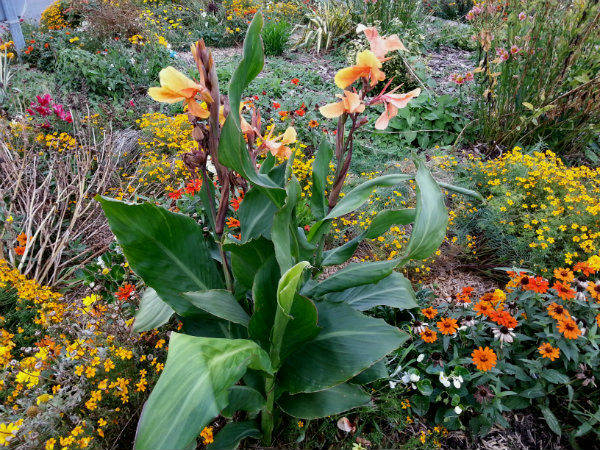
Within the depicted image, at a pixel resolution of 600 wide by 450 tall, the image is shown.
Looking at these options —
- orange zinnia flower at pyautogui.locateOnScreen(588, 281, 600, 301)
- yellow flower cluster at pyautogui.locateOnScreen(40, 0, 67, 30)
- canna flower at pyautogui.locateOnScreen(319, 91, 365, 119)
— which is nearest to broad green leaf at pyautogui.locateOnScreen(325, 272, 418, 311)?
canna flower at pyautogui.locateOnScreen(319, 91, 365, 119)

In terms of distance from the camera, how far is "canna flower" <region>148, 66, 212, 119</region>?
0.85 m

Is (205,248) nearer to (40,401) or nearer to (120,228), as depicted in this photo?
(120,228)

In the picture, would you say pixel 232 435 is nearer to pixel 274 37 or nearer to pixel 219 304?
pixel 219 304

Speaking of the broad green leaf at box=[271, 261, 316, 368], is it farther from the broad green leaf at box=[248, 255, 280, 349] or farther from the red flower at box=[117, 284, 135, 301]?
the red flower at box=[117, 284, 135, 301]

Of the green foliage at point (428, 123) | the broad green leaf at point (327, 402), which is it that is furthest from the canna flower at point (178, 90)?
the green foliage at point (428, 123)

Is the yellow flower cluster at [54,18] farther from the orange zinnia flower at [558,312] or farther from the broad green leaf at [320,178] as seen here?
the orange zinnia flower at [558,312]

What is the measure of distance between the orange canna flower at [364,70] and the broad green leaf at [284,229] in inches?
11.6

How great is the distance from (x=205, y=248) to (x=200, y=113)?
474 mm

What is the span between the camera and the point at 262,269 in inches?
43.6

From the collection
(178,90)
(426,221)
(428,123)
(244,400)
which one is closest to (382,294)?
(426,221)

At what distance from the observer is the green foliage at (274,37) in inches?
220

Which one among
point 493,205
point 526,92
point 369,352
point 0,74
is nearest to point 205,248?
point 369,352

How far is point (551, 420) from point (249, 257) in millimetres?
1382

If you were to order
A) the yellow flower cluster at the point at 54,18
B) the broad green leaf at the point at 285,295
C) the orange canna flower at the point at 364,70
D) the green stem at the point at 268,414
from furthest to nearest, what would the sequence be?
the yellow flower cluster at the point at 54,18 → the green stem at the point at 268,414 → the orange canna flower at the point at 364,70 → the broad green leaf at the point at 285,295
